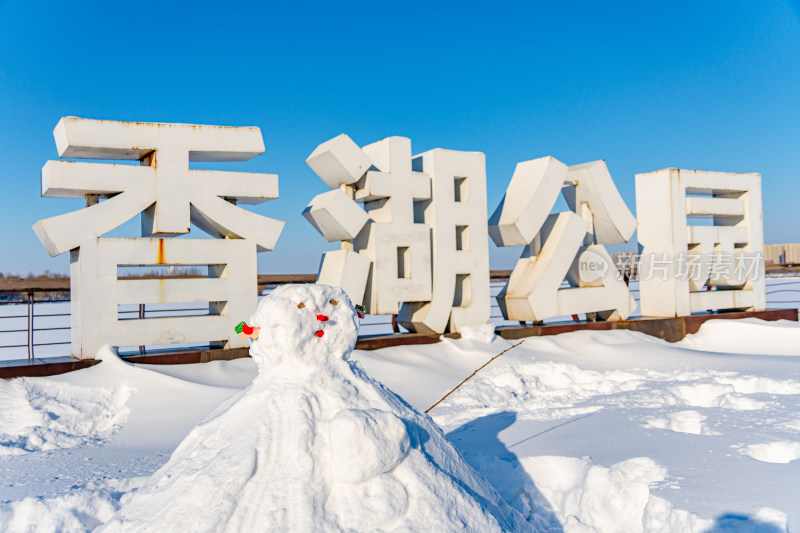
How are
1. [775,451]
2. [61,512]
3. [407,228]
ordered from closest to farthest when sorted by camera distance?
[61,512] < [775,451] < [407,228]

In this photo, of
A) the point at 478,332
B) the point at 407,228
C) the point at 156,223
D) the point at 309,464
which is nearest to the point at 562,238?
the point at 478,332

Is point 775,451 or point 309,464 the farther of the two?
point 775,451

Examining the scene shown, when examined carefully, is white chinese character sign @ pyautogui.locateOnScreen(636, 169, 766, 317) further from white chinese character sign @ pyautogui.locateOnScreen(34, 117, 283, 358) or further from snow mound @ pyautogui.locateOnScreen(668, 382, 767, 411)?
white chinese character sign @ pyautogui.locateOnScreen(34, 117, 283, 358)

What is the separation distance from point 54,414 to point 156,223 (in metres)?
2.26

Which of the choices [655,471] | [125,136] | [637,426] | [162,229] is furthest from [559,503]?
[125,136]

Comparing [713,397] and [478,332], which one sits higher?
[478,332]

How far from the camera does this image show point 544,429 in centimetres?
496

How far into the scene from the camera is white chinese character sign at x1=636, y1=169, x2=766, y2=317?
1034 cm

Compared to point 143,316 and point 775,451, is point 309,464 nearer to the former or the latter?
point 775,451

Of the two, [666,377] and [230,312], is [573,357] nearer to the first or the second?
[666,377]

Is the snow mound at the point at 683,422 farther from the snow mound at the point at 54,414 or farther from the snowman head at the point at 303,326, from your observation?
the snow mound at the point at 54,414

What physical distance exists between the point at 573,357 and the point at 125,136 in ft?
19.9

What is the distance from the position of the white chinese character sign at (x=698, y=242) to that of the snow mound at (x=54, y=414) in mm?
8409

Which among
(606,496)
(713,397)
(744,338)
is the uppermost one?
(744,338)
